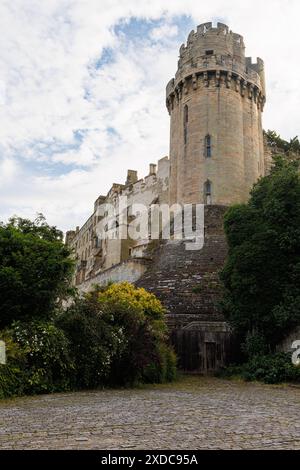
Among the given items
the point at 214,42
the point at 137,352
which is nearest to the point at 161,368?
the point at 137,352

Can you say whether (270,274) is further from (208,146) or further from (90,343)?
(208,146)

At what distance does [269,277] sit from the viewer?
57.1 ft

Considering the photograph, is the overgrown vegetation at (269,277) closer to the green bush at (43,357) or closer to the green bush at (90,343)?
the green bush at (90,343)

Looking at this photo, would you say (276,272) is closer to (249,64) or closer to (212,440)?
(212,440)

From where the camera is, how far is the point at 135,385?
14.0 meters

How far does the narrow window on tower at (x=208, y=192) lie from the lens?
32.4 metres

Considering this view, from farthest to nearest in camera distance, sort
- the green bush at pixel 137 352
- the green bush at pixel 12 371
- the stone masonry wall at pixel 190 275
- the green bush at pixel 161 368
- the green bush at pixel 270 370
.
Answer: the stone masonry wall at pixel 190 275
the green bush at pixel 270 370
the green bush at pixel 161 368
the green bush at pixel 137 352
the green bush at pixel 12 371

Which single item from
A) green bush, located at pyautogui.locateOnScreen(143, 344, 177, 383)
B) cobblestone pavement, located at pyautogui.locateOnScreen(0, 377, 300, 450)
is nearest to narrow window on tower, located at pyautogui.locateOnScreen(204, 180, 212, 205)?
green bush, located at pyautogui.locateOnScreen(143, 344, 177, 383)

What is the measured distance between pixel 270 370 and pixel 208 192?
18.7m

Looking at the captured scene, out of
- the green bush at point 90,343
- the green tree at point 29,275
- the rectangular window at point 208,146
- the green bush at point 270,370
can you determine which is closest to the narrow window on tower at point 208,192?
the rectangular window at point 208,146

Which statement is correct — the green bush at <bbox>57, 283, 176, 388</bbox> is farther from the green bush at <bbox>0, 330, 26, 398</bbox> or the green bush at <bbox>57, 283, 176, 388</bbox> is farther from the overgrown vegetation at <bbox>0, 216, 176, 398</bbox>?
the green bush at <bbox>0, 330, 26, 398</bbox>

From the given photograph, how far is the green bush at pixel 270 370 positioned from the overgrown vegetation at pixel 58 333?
11.1ft

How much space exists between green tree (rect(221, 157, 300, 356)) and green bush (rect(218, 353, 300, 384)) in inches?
34.9

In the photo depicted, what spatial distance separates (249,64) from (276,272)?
2632cm
